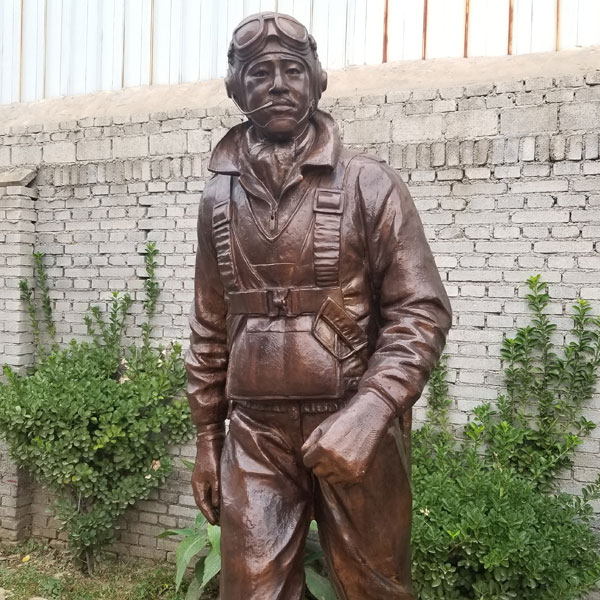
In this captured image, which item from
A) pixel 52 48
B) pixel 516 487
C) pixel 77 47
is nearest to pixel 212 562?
pixel 516 487

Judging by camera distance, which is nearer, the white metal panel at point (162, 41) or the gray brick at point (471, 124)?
the gray brick at point (471, 124)

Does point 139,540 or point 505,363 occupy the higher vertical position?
point 505,363

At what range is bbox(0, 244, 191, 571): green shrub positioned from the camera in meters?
4.75

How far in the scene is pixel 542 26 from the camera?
14.9 ft

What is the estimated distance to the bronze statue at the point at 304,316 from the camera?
1.96 metres

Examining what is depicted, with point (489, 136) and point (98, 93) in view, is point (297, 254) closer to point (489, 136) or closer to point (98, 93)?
point (489, 136)

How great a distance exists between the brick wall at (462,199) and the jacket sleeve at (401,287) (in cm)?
249

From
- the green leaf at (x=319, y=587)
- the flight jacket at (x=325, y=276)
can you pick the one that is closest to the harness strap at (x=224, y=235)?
the flight jacket at (x=325, y=276)

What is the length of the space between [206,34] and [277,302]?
160 inches

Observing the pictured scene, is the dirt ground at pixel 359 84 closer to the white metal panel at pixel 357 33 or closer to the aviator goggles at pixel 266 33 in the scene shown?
the white metal panel at pixel 357 33

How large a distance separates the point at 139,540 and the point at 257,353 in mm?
3894

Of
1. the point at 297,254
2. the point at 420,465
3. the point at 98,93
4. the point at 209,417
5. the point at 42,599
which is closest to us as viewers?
the point at 297,254

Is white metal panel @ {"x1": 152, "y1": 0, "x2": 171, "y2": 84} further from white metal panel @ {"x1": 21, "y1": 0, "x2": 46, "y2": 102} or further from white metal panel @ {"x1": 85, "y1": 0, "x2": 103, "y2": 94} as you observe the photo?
white metal panel @ {"x1": 21, "y1": 0, "x2": 46, "y2": 102}

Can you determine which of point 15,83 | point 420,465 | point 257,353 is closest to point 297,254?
point 257,353
